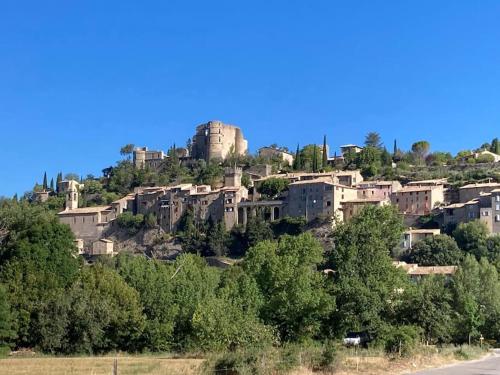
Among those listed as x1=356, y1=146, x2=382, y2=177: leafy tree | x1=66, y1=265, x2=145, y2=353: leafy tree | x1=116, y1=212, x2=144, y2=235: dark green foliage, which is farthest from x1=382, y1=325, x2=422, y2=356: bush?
x1=356, y1=146, x2=382, y2=177: leafy tree

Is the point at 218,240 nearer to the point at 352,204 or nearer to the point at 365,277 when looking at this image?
the point at 352,204

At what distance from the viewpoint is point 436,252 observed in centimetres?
8525

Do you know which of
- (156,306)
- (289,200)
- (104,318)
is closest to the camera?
(104,318)

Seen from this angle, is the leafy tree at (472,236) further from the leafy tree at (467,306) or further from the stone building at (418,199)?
the leafy tree at (467,306)

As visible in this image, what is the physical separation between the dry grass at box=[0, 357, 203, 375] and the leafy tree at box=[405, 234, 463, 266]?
2273 inches

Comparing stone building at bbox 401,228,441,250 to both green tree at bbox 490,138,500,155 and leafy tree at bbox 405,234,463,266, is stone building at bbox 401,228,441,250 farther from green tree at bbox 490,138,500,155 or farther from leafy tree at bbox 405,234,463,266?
green tree at bbox 490,138,500,155

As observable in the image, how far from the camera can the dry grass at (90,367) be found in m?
26.7

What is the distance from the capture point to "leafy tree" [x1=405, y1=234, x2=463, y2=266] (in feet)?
276

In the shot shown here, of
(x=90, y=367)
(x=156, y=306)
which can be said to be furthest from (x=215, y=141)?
(x=90, y=367)

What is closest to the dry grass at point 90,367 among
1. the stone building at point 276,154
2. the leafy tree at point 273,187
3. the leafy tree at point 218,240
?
the leafy tree at point 218,240

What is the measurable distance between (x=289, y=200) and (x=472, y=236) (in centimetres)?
2767

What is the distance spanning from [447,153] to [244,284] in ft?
331

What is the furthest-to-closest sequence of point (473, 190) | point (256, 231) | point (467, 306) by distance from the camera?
point (473, 190), point (256, 231), point (467, 306)

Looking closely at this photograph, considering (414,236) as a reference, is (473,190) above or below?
above
